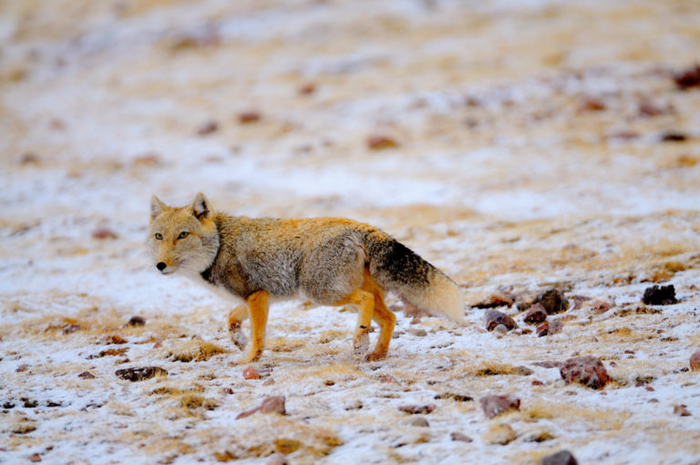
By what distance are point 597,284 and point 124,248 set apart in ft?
36.2

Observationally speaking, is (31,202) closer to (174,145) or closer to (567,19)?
(174,145)

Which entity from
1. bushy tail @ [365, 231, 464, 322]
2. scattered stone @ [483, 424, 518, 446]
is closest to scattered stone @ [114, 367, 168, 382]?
bushy tail @ [365, 231, 464, 322]

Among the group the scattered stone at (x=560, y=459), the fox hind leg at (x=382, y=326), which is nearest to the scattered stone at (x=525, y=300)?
the fox hind leg at (x=382, y=326)

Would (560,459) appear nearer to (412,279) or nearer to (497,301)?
(412,279)

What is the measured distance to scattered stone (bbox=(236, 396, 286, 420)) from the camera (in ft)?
19.9

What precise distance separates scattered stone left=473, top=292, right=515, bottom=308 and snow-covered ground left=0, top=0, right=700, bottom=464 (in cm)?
22

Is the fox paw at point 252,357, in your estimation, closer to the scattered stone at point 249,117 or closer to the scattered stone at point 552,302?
the scattered stone at point 552,302

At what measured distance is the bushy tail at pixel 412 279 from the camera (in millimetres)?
7660

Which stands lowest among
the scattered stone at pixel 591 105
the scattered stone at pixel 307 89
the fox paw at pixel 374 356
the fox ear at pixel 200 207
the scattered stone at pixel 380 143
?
the fox paw at pixel 374 356

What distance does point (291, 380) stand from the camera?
7129mm

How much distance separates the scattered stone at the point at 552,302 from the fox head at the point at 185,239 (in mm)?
4507

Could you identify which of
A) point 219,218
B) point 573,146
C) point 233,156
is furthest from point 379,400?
point 233,156

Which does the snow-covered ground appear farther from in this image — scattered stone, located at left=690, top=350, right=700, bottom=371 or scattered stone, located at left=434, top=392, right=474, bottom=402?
scattered stone, located at left=690, top=350, right=700, bottom=371

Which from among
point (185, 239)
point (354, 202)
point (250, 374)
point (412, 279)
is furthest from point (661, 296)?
point (354, 202)
